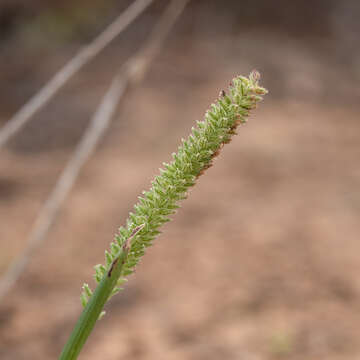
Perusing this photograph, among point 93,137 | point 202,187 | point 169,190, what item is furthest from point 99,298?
point 202,187

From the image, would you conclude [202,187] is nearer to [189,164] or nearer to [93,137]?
[93,137]

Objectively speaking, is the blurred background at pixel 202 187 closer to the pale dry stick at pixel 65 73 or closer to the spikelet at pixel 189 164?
the pale dry stick at pixel 65 73

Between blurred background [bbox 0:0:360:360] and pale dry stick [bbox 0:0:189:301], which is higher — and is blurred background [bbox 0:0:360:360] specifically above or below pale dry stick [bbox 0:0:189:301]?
below

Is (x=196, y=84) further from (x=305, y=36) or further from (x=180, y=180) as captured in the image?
(x=180, y=180)

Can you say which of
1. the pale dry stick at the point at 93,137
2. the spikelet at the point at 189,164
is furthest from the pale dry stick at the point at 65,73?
the spikelet at the point at 189,164

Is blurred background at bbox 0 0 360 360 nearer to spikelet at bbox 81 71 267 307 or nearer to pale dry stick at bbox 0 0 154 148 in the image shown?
pale dry stick at bbox 0 0 154 148

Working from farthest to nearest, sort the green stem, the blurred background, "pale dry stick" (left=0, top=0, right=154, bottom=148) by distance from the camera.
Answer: the blurred background, "pale dry stick" (left=0, top=0, right=154, bottom=148), the green stem

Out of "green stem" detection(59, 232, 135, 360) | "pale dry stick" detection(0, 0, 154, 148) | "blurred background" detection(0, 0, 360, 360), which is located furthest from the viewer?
"blurred background" detection(0, 0, 360, 360)

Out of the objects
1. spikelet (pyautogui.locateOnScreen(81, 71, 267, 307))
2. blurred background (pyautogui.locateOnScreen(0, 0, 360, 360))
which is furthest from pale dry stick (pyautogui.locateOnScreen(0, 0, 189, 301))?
spikelet (pyautogui.locateOnScreen(81, 71, 267, 307))
